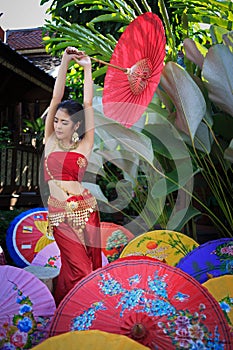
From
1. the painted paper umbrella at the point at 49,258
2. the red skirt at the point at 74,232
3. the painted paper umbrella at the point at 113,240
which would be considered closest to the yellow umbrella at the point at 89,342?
the red skirt at the point at 74,232

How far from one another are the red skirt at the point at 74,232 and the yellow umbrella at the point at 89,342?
0.90 m

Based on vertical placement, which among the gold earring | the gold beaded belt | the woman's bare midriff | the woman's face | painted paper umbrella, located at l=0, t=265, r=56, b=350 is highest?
the woman's face

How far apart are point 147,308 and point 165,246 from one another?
1.13 m

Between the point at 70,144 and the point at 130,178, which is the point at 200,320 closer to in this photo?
the point at 70,144

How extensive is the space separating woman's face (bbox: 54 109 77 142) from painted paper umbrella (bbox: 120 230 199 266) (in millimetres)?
870

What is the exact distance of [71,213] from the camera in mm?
2068

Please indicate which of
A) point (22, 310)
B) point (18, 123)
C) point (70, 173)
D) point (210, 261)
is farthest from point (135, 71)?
→ point (18, 123)

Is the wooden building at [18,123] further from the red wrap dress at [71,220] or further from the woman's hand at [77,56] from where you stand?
the red wrap dress at [71,220]

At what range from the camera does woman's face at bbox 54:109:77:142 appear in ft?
6.80

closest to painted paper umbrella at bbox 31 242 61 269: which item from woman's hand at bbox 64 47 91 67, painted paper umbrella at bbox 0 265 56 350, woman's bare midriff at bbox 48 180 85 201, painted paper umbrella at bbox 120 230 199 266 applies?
painted paper umbrella at bbox 120 230 199 266

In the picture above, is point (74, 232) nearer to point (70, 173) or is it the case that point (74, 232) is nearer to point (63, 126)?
point (70, 173)

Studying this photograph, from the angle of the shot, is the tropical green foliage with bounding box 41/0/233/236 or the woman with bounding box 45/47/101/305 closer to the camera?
the woman with bounding box 45/47/101/305

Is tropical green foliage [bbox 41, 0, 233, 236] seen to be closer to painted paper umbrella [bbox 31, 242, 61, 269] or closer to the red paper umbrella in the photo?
the red paper umbrella

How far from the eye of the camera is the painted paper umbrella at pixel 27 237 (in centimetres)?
345
